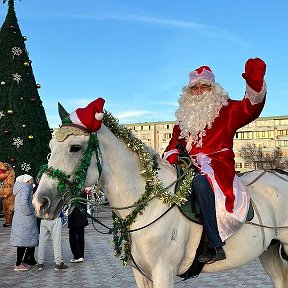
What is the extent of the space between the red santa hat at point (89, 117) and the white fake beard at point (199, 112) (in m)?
1.19

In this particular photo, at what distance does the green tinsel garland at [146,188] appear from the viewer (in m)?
3.79

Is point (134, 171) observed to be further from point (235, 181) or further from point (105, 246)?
point (105, 246)

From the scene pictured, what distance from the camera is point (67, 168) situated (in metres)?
3.45

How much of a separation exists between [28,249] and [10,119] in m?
11.1

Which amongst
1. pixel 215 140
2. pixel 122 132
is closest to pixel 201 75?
pixel 215 140

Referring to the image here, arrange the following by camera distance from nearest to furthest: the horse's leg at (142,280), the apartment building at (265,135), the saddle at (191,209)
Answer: the saddle at (191,209), the horse's leg at (142,280), the apartment building at (265,135)

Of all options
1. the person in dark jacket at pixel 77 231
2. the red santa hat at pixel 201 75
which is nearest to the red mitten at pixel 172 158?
the red santa hat at pixel 201 75

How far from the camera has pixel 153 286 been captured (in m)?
3.89

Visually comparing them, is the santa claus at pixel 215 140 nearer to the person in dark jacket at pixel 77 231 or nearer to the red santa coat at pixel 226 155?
the red santa coat at pixel 226 155

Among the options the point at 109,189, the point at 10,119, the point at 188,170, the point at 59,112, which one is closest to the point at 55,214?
the point at 109,189

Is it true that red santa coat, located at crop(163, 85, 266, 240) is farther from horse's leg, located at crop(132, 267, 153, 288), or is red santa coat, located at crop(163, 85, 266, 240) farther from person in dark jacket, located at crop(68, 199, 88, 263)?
person in dark jacket, located at crop(68, 199, 88, 263)

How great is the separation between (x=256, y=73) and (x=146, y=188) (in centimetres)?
132

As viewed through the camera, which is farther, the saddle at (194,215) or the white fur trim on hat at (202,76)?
the white fur trim on hat at (202,76)

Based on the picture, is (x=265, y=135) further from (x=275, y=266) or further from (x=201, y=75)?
(x=201, y=75)
